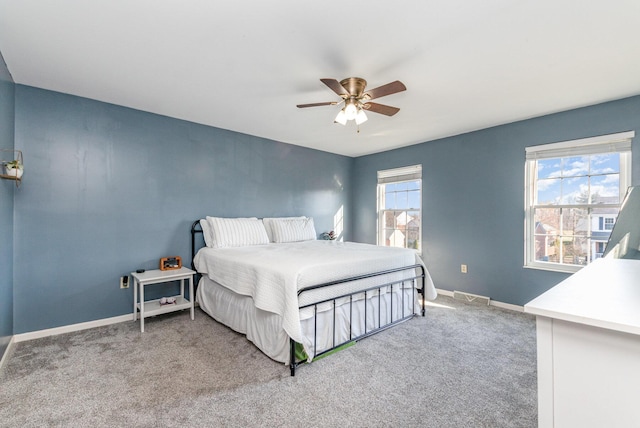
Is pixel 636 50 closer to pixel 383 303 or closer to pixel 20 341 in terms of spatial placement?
pixel 383 303

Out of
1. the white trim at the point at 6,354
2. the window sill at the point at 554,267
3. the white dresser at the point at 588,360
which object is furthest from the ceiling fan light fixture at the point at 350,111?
the white trim at the point at 6,354

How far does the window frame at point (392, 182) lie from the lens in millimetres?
4668

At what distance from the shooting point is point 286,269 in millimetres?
2244

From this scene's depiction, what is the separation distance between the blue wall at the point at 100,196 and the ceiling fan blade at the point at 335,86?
2202 millimetres

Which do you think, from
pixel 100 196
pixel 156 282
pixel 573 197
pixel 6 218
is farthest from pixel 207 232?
pixel 573 197

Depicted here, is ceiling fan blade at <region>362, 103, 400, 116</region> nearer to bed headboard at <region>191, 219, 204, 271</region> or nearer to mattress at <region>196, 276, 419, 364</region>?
mattress at <region>196, 276, 419, 364</region>

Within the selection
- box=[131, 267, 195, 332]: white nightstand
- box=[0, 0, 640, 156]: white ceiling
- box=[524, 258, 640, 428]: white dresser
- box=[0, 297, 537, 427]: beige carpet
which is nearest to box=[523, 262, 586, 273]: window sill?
box=[0, 297, 537, 427]: beige carpet

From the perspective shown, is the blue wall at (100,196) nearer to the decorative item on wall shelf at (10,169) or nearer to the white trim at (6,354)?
the white trim at (6,354)

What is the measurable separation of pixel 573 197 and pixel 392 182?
243cm

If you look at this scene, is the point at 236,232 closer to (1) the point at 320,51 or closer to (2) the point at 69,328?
(2) the point at 69,328

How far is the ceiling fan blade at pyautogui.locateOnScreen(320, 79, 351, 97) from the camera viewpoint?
2.04 metres

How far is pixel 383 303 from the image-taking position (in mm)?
2969

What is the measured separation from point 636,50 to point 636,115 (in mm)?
1142

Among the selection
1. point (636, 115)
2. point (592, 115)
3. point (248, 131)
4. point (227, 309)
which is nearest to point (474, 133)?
point (592, 115)
